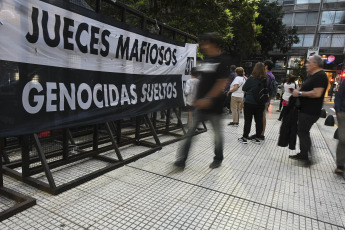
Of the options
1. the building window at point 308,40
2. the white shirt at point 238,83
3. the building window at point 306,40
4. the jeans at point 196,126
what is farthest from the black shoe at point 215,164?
the building window at point 308,40

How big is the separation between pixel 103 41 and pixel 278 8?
25.4 metres

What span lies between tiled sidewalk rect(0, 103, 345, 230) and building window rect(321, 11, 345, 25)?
121 ft

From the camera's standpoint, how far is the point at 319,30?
33.3 meters

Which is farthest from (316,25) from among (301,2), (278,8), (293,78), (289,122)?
(289,122)

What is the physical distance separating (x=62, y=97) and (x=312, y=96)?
359 cm

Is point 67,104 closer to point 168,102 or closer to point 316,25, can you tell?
point 168,102

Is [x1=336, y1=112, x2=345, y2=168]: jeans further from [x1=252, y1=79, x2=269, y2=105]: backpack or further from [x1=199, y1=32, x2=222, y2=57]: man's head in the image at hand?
[x1=199, y1=32, x2=222, y2=57]: man's head

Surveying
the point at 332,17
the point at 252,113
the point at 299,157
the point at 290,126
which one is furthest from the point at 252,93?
the point at 332,17

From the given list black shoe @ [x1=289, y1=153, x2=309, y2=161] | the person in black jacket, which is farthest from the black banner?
black shoe @ [x1=289, y1=153, x2=309, y2=161]

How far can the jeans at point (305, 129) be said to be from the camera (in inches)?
151

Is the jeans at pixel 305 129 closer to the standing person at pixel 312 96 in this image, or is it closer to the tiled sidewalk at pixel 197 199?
the standing person at pixel 312 96

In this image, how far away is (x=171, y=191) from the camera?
9.93 ft

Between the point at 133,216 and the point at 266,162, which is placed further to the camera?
the point at 266,162

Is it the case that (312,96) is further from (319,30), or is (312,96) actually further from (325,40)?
(319,30)
